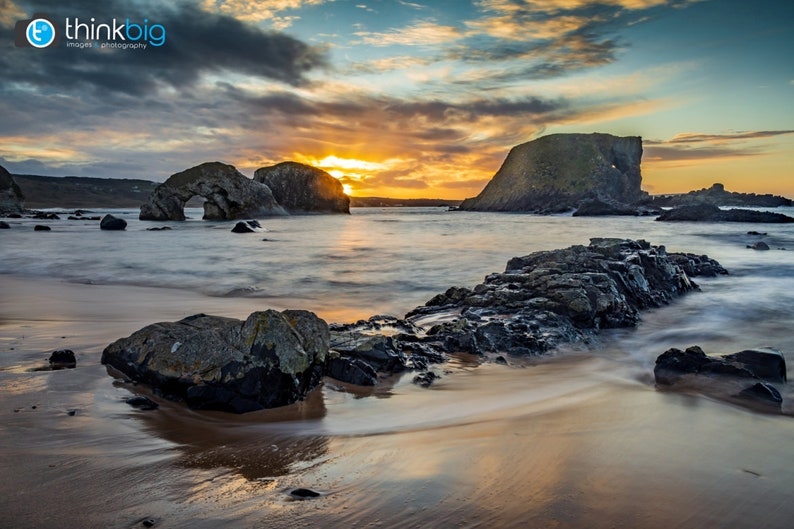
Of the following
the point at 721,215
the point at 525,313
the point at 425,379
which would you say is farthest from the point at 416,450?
the point at 721,215

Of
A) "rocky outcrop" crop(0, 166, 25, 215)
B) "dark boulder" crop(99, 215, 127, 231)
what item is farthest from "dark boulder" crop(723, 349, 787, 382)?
"rocky outcrop" crop(0, 166, 25, 215)

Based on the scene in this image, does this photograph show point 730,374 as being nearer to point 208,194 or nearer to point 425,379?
point 425,379

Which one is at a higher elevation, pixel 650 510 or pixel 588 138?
pixel 588 138

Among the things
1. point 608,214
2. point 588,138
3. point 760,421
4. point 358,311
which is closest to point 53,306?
point 358,311

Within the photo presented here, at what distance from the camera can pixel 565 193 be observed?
12462cm

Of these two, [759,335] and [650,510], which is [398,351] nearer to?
[650,510]

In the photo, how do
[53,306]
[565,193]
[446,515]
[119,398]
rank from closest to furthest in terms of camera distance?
1. [446,515]
2. [119,398]
3. [53,306]
4. [565,193]

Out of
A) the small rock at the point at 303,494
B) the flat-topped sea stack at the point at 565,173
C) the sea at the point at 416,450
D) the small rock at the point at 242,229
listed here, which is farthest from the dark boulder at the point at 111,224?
the flat-topped sea stack at the point at 565,173

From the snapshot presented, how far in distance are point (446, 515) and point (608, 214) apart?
84204 millimetres

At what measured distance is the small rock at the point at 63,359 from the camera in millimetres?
4723

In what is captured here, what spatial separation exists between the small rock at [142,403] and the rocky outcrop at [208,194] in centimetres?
5576

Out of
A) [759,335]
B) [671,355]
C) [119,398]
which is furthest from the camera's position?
[759,335]

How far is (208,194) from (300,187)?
1216 inches

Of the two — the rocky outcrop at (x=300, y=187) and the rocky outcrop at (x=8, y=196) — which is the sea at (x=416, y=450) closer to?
the rocky outcrop at (x=8, y=196)
